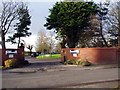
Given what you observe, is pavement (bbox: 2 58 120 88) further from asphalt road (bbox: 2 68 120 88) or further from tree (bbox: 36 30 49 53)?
tree (bbox: 36 30 49 53)

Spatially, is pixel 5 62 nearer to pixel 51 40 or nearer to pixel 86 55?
pixel 86 55

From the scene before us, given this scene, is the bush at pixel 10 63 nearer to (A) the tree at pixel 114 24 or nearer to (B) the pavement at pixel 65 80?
(B) the pavement at pixel 65 80

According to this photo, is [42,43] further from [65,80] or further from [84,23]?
[65,80]

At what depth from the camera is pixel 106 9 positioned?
4959 cm

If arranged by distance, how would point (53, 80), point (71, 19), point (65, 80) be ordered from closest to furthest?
point (65, 80)
point (53, 80)
point (71, 19)

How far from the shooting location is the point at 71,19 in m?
46.9

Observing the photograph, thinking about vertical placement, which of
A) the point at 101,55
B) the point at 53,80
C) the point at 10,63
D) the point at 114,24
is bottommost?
the point at 53,80

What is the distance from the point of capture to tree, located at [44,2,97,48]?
47.1m

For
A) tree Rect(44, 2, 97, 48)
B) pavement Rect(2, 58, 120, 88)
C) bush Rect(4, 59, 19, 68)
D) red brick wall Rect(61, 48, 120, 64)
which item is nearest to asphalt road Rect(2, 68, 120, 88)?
pavement Rect(2, 58, 120, 88)

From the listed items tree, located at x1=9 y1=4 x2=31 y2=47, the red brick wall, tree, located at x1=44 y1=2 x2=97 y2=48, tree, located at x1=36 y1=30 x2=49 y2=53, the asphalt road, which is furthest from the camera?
tree, located at x1=36 y1=30 x2=49 y2=53

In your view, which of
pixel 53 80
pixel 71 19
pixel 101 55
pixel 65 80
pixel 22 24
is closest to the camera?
pixel 65 80

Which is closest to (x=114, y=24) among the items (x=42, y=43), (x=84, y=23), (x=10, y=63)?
(x=84, y=23)

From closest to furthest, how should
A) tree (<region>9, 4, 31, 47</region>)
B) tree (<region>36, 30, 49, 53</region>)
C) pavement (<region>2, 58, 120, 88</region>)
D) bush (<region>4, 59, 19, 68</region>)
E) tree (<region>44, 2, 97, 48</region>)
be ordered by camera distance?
1. pavement (<region>2, 58, 120, 88</region>)
2. bush (<region>4, 59, 19, 68</region>)
3. tree (<region>44, 2, 97, 48</region>)
4. tree (<region>9, 4, 31, 47</region>)
5. tree (<region>36, 30, 49, 53</region>)

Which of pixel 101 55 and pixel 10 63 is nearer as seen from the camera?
pixel 10 63
